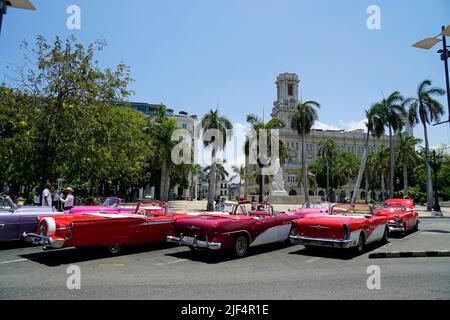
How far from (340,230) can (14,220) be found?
8509mm

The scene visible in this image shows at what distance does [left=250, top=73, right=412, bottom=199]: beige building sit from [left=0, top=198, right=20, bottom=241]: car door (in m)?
83.3

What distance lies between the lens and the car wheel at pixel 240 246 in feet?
27.6

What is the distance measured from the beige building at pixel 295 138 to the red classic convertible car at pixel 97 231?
81976 millimetres

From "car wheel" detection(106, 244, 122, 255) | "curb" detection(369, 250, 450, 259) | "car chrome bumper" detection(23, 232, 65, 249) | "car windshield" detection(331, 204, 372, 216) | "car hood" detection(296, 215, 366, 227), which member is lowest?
"curb" detection(369, 250, 450, 259)

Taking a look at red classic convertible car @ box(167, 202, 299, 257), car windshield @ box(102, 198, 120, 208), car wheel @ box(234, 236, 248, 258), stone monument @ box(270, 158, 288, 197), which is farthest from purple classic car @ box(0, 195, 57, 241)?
stone monument @ box(270, 158, 288, 197)

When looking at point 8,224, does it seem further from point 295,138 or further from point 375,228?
point 295,138

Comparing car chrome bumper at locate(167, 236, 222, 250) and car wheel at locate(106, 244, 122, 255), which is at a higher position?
car chrome bumper at locate(167, 236, 222, 250)

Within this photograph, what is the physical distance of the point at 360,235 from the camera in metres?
8.98

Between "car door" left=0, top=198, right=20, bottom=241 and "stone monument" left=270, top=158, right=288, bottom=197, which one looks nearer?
"car door" left=0, top=198, right=20, bottom=241

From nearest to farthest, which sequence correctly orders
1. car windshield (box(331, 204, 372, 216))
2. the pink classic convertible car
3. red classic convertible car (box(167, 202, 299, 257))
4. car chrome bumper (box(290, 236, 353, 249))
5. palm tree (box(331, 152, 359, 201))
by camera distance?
1. red classic convertible car (box(167, 202, 299, 257))
2. car chrome bumper (box(290, 236, 353, 249))
3. car windshield (box(331, 204, 372, 216))
4. the pink classic convertible car
5. palm tree (box(331, 152, 359, 201))

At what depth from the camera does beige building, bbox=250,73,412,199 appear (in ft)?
310

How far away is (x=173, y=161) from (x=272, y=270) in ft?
100

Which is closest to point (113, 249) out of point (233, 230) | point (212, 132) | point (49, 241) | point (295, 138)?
point (49, 241)

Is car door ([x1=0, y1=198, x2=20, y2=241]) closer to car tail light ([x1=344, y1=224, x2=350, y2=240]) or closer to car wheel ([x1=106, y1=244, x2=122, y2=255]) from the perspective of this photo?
car wheel ([x1=106, y1=244, x2=122, y2=255])
